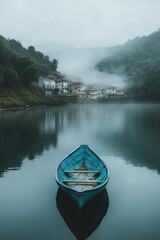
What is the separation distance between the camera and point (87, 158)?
73.7 feet

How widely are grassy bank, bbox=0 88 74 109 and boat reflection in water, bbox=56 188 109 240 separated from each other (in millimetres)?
70483

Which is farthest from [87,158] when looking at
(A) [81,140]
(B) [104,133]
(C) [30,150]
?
(B) [104,133]

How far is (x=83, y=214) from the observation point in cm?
1516

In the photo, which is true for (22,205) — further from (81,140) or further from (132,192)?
(81,140)

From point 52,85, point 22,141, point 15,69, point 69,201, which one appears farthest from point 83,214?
point 52,85

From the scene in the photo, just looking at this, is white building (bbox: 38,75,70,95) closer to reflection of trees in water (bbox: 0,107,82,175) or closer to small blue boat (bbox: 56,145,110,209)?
reflection of trees in water (bbox: 0,107,82,175)

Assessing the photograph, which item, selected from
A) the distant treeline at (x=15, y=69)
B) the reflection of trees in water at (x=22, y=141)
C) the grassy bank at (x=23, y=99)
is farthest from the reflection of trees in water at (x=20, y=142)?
the distant treeline at (x=15, y=69)

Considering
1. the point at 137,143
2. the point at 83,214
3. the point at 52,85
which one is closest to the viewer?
the point at 83,214

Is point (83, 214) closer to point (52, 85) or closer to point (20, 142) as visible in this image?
point (20, 142)

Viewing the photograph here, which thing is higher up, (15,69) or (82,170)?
(15,69)

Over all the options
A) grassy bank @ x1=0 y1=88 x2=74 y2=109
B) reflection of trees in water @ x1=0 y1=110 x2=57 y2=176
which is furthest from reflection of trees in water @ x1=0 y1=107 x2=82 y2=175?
grassy bank @ x1=0 y1=88 x2=74 y2=109

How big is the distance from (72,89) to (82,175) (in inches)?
5868

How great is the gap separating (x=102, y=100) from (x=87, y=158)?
14775 centimetres

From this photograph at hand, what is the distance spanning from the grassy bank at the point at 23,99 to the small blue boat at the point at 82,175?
65.4 m
